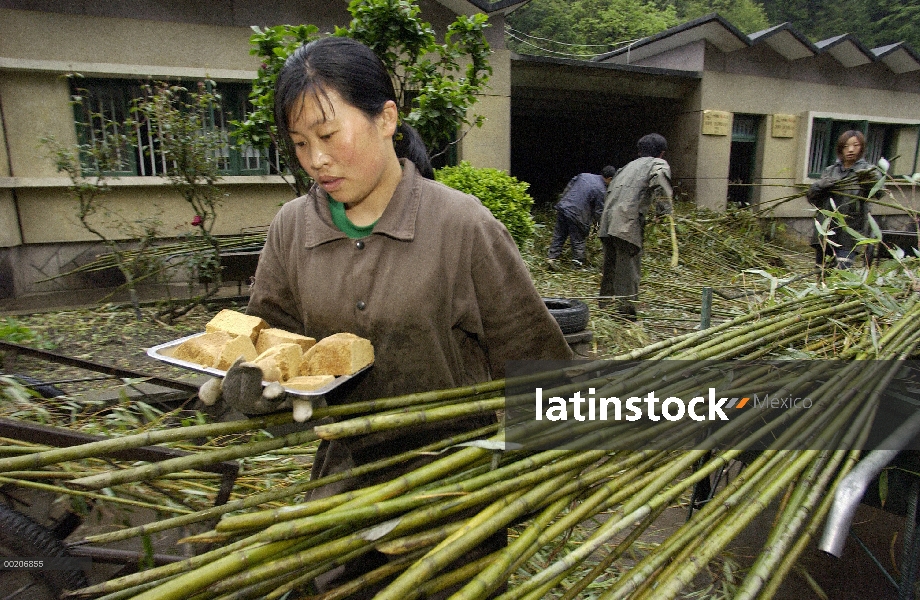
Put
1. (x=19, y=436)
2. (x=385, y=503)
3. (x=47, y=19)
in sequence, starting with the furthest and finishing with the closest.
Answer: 1. (x=47, y=19)
2. (x=19, y=436)
3. (x=385, y=503)

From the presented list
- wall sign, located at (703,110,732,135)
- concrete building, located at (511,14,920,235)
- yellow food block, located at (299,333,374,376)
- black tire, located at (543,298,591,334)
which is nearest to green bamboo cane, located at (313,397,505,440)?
yellow food block, located at (299,333,374,376)

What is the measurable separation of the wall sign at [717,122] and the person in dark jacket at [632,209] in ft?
16.4

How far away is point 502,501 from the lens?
1.05 meters

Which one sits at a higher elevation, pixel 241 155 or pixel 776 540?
pixel 241 155

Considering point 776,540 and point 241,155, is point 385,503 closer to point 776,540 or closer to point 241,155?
point 776,540

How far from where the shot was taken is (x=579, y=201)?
768 cm

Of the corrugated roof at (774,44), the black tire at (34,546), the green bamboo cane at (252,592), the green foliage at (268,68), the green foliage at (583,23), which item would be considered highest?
the green foliage at (583,23)

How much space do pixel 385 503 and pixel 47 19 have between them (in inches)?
294

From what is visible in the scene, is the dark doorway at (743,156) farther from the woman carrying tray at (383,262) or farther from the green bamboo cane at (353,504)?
the green bamboo cane at (353,504)

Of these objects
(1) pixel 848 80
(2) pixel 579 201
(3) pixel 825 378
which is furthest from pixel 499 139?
(1) pixel 848 80

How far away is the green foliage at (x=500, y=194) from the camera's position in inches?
221

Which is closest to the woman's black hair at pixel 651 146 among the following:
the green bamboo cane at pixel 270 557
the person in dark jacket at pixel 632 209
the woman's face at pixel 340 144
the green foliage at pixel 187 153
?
the person in dark jacket at pixel 632 209

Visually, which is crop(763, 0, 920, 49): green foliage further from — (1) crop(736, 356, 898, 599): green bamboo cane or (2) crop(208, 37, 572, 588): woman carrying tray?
→ (2) crop(208, 37, 572, 588): woman carrying tray

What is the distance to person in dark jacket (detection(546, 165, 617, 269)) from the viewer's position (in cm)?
770
